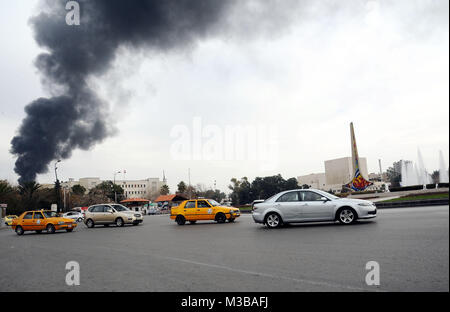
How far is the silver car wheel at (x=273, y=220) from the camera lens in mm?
13641

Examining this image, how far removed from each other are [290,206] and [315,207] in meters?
0.93

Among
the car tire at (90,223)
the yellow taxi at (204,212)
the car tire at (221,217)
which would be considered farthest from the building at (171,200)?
the car tire at (221,217)

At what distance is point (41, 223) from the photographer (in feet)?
65.2

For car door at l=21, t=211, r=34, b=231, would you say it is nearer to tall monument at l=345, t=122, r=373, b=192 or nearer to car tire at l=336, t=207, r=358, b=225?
car tire at l=336, t=207, r=358, b=225

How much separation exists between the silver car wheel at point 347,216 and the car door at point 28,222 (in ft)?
56.1

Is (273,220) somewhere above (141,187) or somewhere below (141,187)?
below

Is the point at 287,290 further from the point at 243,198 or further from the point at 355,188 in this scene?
the point at 243,198

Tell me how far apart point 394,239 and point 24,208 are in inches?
2277

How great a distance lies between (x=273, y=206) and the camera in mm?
13570

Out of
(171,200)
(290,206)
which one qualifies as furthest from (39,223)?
(171,200)

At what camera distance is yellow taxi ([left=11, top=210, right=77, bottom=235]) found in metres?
19.8

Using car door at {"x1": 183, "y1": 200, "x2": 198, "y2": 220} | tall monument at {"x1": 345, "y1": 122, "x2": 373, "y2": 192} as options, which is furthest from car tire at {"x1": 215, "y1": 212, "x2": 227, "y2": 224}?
tall monument at {"x1": 345, "y1": 122, "x2": 373, "y2": 192}

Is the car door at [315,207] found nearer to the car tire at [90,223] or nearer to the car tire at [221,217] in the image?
the car tire at [221,217]

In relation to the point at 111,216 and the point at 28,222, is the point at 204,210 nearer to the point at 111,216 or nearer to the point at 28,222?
the point at 111,216
